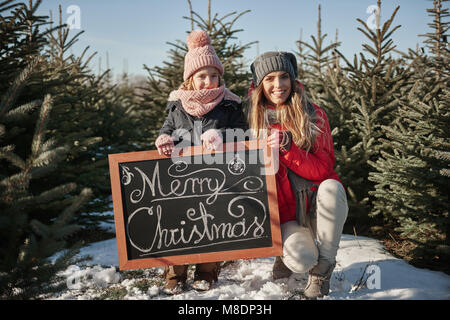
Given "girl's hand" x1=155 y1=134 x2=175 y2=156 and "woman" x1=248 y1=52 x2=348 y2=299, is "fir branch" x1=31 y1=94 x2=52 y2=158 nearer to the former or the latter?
"girl's hand" x1=155 y1=134 x2=175 y2=156

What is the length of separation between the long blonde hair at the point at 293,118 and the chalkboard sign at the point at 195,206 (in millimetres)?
260

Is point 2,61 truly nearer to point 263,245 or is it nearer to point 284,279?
point 263,245

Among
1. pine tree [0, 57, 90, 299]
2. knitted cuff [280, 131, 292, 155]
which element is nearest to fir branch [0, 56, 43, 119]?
pine tree [0, 57, 90, 299]

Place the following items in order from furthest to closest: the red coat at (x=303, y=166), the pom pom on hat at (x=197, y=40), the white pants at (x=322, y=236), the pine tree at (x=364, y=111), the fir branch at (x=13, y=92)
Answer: the pine tree at (x=364, y=111), the pom pom on hat at (x=197, y=40), the red coat at (x=303, y=166), the white pants at (x=322, y=236), the fir branch at (x=13, y=92)

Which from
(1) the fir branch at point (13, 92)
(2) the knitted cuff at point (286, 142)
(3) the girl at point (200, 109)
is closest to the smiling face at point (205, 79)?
(3) the girl at point (200, 109)

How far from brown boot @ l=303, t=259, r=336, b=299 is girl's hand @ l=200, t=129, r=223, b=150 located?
1.13 m

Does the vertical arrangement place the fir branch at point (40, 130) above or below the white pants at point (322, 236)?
above

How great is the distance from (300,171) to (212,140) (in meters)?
0.71

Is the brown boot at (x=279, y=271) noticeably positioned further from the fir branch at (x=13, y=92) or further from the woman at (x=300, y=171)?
the fir branch at (x=13, y=92)

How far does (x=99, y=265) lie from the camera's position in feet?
9.71

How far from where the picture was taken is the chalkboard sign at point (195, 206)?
231 centimetres

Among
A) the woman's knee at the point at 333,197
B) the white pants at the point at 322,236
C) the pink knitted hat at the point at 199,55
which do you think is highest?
the pink knitted hat at the point at 199,55

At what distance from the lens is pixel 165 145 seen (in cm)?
235

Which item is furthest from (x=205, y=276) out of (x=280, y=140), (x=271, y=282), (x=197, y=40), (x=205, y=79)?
(x=197, y=40)
